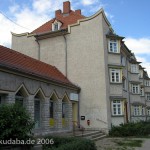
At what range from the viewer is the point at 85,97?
27250 millimetres

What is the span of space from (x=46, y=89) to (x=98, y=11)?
447 inches

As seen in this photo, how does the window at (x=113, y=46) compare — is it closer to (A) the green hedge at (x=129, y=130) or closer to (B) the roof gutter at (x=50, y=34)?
(B) the roof gutter at (x=50, y=34)

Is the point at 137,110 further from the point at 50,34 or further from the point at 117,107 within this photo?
the point at 50,34

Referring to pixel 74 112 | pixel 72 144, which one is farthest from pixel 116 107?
pixel 72 144

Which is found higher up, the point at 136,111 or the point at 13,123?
the point at 136,111

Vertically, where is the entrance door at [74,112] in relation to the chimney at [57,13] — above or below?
below

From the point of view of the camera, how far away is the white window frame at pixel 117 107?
2769 centimetres

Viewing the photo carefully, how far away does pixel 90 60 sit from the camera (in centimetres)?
2764

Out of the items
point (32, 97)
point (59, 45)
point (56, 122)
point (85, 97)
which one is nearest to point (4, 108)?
point (32, 97)

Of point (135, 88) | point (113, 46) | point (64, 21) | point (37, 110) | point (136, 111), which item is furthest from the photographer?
point (135, 88)

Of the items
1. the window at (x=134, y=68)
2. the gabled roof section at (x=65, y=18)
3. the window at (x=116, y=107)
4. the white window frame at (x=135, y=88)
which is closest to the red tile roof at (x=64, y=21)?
the gabled roof section at (x=65, y=18)

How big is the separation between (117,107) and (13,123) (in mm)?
16858

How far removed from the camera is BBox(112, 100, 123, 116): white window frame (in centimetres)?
2769

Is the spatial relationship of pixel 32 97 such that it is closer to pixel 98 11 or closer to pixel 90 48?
pixel 90 48
